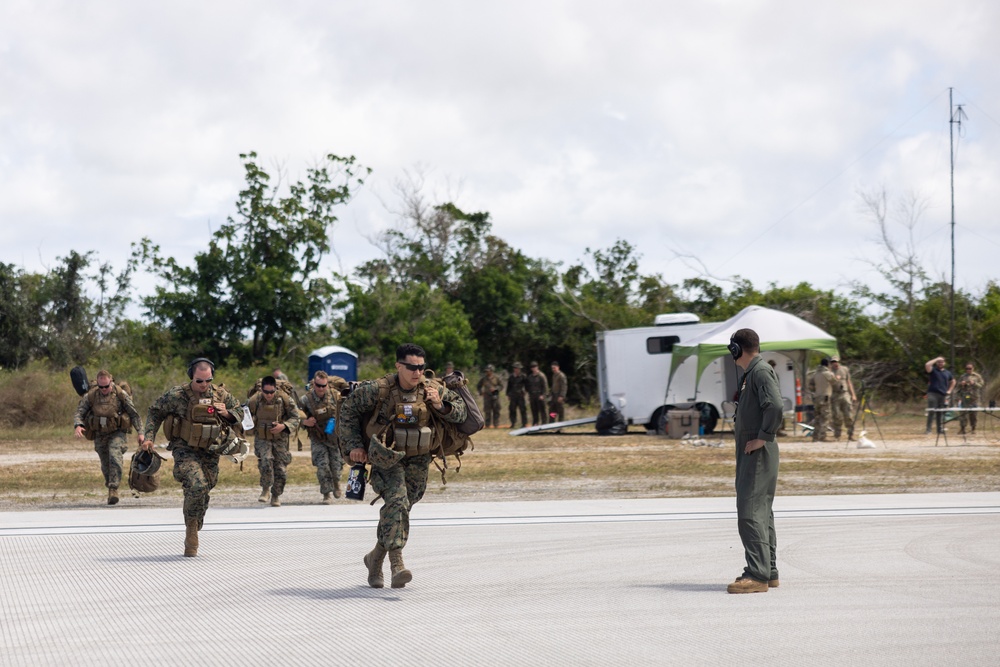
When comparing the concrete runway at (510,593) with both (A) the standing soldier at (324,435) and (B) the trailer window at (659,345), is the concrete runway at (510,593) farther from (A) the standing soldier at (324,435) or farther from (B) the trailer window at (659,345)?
(B) the trailer window at (659,345)

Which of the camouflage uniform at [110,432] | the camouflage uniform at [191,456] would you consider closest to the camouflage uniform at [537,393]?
the camouflage uniform at [110,432]

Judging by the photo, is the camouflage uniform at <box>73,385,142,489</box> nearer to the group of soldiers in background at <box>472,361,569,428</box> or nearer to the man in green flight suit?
the man in green flight suit

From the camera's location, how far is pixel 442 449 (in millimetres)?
8578

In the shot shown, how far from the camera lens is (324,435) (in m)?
15.4

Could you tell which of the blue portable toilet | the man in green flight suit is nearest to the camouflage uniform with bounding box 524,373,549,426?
the blue portable toilet

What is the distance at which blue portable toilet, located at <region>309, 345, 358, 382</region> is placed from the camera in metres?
34.8

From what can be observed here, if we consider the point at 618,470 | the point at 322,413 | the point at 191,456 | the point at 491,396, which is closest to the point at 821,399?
the point at 618,470

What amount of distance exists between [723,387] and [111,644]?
23.5 metres

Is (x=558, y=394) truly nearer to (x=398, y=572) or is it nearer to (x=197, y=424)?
(x=197, y=424)

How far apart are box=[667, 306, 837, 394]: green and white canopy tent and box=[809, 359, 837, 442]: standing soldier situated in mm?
1104

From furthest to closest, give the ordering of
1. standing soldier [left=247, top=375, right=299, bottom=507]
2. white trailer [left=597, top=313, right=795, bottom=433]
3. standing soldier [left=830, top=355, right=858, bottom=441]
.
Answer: white trailer [left=597, top=313, right=795, bottom=433], standing soldier [left=830, top=355, right=858, bottom=441], standing soldier [left=247, top=375, right=299, bottom=507]

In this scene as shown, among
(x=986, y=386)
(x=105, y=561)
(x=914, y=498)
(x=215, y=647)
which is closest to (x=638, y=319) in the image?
(x=986, y=386)

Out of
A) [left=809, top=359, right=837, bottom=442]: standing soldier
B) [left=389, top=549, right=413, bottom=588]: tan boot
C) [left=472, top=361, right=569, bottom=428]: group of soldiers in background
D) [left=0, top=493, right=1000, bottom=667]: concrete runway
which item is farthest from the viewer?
[left=472, top=361, right=569, bottom=428]: group of soldiers in background

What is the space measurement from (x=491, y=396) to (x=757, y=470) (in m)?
27.0
